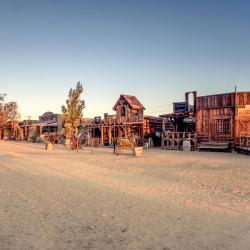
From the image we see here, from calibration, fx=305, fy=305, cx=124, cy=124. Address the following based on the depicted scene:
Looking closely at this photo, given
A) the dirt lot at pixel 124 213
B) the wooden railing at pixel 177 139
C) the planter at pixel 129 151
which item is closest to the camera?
the dirt lot at pixel 124 213

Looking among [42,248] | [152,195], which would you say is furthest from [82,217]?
[152,195]

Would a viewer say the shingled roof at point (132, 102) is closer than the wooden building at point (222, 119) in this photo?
No

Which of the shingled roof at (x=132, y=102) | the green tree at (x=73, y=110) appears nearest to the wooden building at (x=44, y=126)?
the shingled roof at (x=132, y=102)

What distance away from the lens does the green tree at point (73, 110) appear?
31.4 meters

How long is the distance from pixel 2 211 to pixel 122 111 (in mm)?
33584

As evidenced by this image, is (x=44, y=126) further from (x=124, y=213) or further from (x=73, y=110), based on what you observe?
(x=124, y=213)

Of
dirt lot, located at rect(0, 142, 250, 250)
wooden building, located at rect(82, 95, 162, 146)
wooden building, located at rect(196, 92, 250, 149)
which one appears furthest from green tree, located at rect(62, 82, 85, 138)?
dirt lot, located at rect(0, 142, 250, 250)

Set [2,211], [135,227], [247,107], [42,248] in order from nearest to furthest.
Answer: [42,248] < [135,227] < [2,211] < [247,107]

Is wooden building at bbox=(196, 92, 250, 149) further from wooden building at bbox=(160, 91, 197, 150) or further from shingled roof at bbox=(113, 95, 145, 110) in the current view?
shingled roof at bbox=(113, 95, 145, 110)

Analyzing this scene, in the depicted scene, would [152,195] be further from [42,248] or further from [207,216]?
[42,248]

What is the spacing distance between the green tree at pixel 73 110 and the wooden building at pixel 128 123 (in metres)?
6.38

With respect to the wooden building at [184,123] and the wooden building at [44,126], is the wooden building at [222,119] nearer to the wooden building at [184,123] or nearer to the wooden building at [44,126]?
the wooden building at [184,123]

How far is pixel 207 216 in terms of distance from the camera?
642cm

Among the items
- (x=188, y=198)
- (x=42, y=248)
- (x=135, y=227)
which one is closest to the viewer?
(x=42, y=248)
